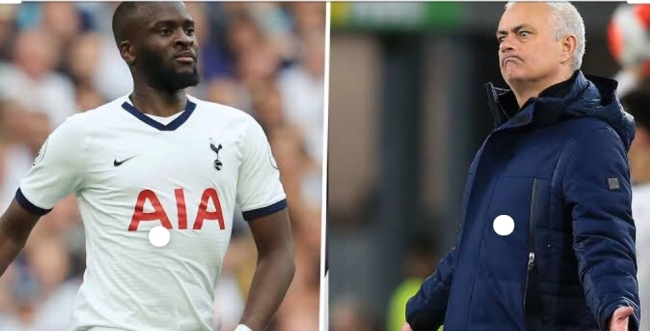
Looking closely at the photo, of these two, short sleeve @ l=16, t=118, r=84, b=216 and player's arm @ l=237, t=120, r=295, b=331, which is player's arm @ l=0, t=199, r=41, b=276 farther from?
player's arm @ l=237, t=120, r=295, b=331

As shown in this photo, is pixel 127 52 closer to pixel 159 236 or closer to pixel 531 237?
pixel 159 236

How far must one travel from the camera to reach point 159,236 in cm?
397

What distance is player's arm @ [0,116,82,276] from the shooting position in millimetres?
4039

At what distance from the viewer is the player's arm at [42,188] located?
4.04 metres

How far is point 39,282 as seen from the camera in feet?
14.6

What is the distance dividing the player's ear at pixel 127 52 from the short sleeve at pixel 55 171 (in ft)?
0.82

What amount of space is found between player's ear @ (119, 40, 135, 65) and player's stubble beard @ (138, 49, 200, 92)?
0.17ft

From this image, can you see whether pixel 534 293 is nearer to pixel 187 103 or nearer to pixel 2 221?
pixel 187 103

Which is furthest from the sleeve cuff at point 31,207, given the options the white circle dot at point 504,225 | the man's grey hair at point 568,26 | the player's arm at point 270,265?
the man's grey hair at point 568,26

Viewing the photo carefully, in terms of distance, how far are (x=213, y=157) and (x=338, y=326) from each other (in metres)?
1.65

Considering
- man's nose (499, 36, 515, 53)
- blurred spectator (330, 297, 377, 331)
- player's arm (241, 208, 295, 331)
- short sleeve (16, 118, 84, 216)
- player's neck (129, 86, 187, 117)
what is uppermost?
man's nose (499, 36, 515, 53)

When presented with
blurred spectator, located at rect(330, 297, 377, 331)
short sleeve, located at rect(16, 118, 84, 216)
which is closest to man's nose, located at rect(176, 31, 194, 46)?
short sleeve, located at rect(16, 118, 84, 216)

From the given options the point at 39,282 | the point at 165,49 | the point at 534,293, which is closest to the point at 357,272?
the point at 39,282

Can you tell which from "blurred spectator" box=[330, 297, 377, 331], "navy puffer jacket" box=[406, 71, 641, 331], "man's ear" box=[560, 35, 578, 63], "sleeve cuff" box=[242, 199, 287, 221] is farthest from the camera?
"blurred spectator" box=[330, 297, 377, 331]
